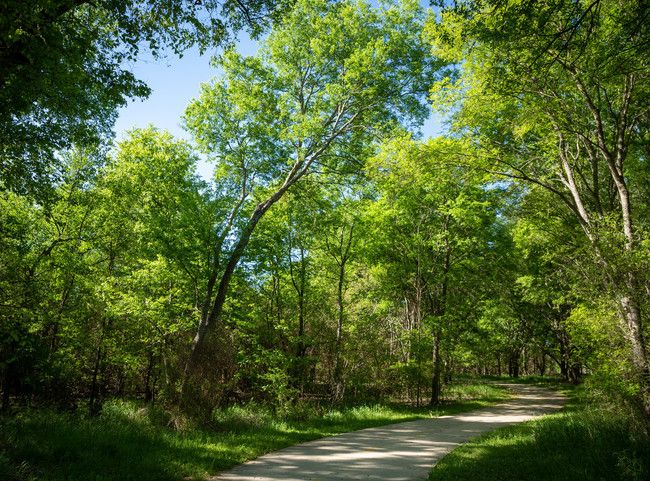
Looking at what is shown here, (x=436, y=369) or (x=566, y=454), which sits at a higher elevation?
(x=436, y=369)

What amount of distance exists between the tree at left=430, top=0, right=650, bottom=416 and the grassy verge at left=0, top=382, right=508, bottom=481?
772 centimetres

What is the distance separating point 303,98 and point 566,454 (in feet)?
41.3

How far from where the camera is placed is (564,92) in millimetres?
10117

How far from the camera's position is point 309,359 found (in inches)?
557

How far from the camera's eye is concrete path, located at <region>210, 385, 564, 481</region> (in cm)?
598

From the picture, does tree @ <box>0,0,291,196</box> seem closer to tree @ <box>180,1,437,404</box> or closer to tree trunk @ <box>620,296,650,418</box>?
tree @ <box>180,1,437,404</box>

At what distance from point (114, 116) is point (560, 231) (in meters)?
16.8


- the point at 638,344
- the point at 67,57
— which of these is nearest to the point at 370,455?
the point at 638,344

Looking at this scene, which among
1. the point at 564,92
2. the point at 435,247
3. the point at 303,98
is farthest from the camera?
the point at 435,247

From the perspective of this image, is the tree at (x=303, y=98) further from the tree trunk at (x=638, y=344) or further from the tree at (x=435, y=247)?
the tree trunk at (x=638, y=344)

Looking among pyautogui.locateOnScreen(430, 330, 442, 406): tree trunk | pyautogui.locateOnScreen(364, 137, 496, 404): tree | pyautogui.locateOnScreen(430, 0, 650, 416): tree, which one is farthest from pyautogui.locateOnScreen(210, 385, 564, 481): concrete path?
pyautogui.locateOnScreen(364, 137, 496, 404): tree

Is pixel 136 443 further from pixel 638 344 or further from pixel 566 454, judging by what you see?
pixel 638 344

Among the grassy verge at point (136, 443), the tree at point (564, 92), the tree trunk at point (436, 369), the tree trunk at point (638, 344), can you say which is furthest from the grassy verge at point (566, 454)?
the tree trunk at point (436, 369)

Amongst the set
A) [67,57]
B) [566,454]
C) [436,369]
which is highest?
[67,57]
